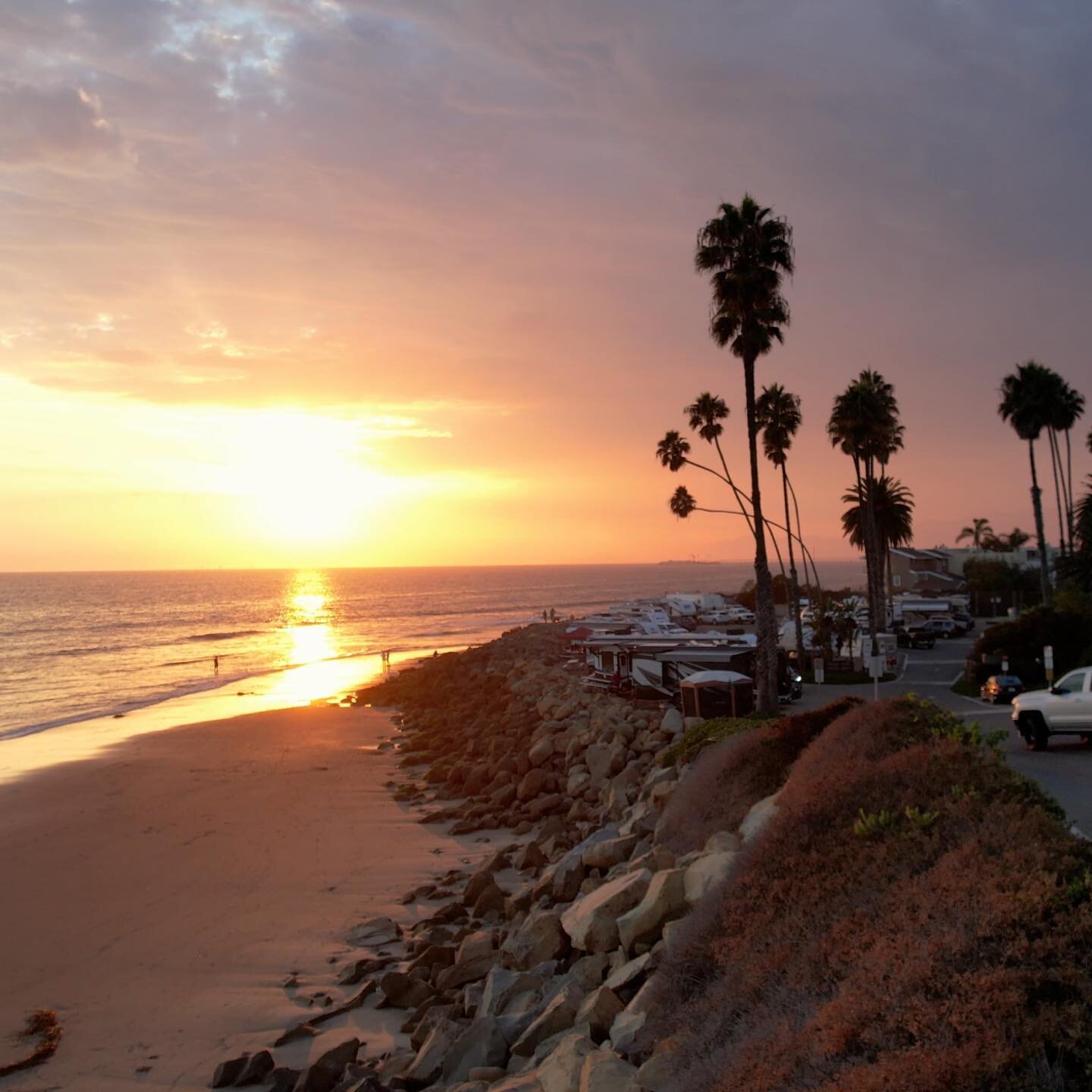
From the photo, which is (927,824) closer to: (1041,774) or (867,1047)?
(867,1047)

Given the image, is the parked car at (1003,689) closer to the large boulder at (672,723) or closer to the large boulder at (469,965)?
the large boulder at (672,723)

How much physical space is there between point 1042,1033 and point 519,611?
12440 cm

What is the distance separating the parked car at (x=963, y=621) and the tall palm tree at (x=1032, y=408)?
10583 mm

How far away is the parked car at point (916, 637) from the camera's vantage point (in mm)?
51312

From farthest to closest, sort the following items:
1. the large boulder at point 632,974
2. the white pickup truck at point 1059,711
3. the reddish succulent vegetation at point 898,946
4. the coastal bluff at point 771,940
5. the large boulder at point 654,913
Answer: the white pickup truck at point 1059,711 < the large boulder at point 654,913 < the large boulder at point 632,974 < the coastal bluff at point 771,940 < the reddish succulent vegetation at point 898,946

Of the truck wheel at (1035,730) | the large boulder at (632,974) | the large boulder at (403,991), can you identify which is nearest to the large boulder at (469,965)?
the large boulder at (403,991)

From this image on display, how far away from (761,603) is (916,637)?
29738 mm

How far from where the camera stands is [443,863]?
1741 centimetres

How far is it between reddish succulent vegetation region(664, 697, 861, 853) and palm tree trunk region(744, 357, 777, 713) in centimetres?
1235

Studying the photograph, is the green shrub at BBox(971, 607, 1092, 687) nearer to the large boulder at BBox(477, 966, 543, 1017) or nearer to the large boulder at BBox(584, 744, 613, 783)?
the large boulder at BBox(584, 744, 613, 783)

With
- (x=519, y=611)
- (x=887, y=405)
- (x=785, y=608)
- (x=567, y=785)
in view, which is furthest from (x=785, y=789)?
(x=519, y=611)

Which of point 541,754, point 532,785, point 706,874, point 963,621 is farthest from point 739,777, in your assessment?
point 963,621

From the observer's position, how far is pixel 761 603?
2645 cm

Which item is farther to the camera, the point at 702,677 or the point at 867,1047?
the point at 702,677
